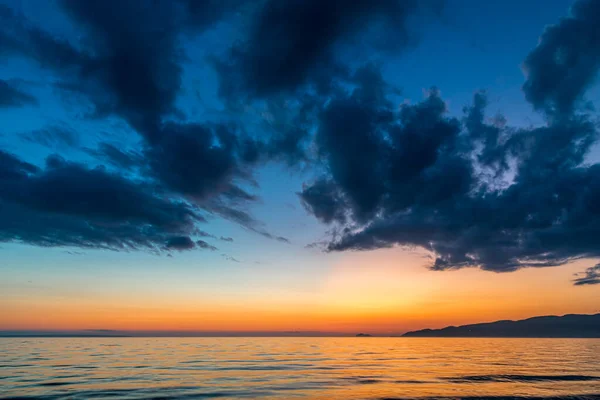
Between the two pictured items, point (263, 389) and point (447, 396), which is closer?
point (447, 396)

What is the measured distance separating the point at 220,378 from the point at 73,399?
14.0 meters

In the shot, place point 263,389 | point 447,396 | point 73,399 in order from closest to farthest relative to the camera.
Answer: point 73,399
point 447,396
point 263,389

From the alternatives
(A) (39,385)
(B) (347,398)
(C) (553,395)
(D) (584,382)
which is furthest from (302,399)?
(D) (584,382)

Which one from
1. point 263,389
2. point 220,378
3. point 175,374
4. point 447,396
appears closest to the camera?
point 447,396

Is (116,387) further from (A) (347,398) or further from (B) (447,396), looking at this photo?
(B) (447,396)

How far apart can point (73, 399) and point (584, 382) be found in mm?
41918

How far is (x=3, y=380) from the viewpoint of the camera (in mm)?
33531

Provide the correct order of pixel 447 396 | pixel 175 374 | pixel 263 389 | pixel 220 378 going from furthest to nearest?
pixel 175 374
pixel 220 378
pixel 263 389
pixel 447 396

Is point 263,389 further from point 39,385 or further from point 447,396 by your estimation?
point 39,385

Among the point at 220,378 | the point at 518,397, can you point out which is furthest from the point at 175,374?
the point at 518,397

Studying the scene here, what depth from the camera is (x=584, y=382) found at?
3431 centimetres

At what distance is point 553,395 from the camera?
27.9 m

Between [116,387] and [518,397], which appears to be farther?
[116,387]

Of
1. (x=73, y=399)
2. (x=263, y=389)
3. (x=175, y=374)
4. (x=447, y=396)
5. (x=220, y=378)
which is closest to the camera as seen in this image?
(x=73, y=399)
